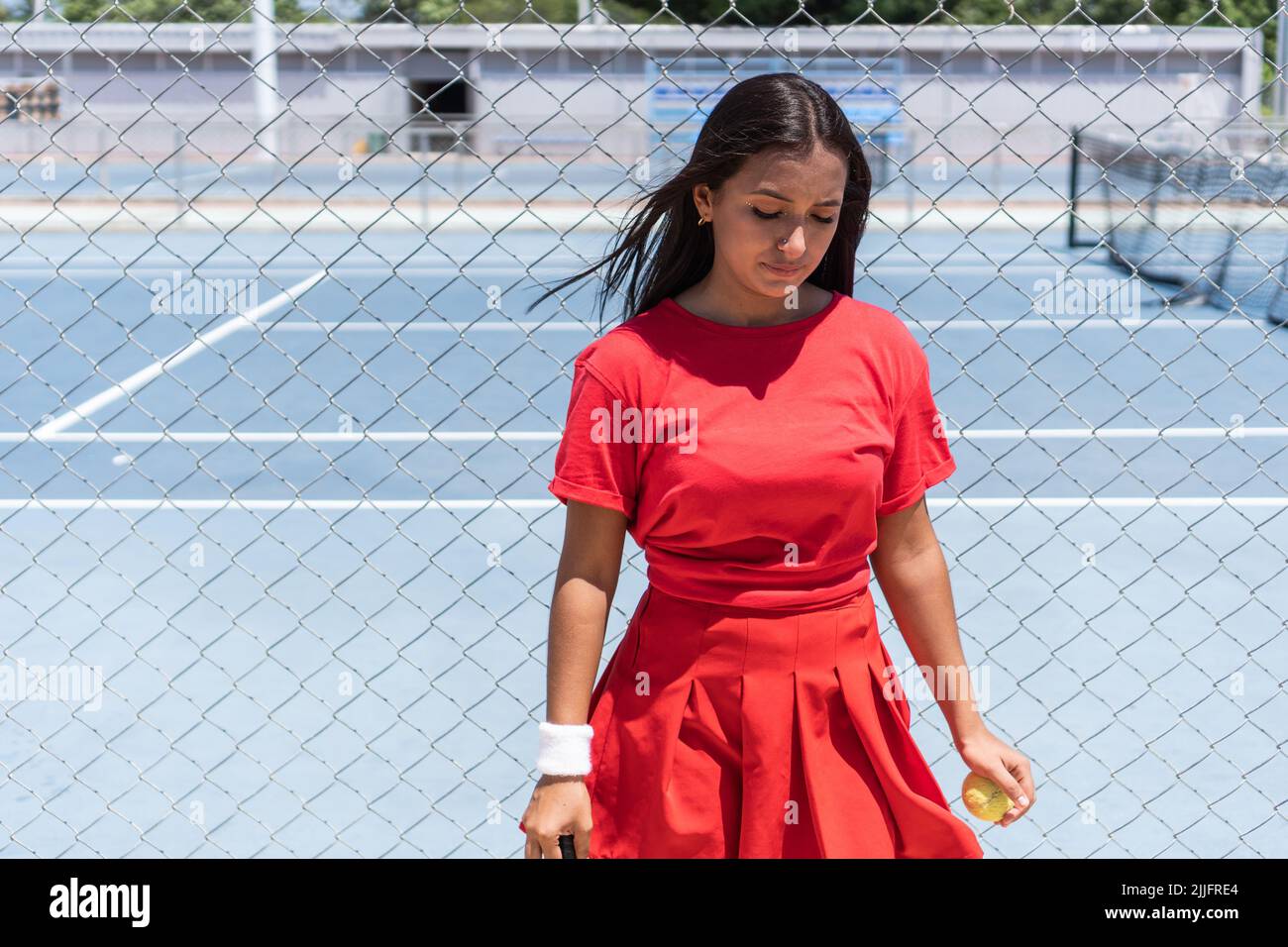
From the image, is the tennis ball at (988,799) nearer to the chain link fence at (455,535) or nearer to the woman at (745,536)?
the woman at (745,536)

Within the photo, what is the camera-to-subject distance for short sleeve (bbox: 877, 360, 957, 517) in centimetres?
251

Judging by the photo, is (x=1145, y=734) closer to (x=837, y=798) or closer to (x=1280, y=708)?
(x=1280, y=708)

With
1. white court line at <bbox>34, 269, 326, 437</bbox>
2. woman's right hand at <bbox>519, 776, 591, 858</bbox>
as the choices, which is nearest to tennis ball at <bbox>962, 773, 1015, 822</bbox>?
woman's right hand at <bbox>519, 776, 591, 858</bbox>

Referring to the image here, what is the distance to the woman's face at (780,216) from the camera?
2352 millimetres

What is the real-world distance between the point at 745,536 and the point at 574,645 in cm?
34

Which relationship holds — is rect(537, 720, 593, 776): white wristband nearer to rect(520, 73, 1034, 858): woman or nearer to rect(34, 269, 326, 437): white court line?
rect(520, 73, 1034, 858): woman

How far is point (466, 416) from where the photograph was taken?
31.7 ft

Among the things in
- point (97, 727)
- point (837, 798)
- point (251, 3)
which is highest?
A: point (251, 3)

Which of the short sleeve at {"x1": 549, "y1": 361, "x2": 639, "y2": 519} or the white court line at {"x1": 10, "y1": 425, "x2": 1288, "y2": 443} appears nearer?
the short sleeve at {"x1": 549, "y1": 361, "x2": 639, "y2": 519}

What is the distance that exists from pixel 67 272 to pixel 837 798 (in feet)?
54.3

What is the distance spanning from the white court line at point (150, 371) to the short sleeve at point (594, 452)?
14.6 ft

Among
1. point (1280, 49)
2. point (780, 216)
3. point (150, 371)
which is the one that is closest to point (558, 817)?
point (780, 216)
